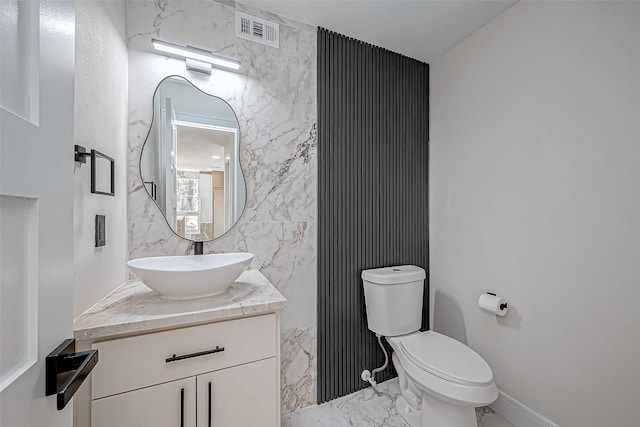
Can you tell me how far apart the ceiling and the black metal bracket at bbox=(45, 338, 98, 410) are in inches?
70.5

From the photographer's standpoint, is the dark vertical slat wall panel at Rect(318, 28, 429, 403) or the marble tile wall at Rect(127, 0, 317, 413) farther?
the dark vertical slat wall panel at Rect(318, 28, 429, 403)

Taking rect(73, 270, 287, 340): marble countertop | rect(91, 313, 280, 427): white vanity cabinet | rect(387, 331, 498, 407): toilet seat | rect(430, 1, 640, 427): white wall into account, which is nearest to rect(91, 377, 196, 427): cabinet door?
rect(91, 313, 280, 427): white vanity cabinet

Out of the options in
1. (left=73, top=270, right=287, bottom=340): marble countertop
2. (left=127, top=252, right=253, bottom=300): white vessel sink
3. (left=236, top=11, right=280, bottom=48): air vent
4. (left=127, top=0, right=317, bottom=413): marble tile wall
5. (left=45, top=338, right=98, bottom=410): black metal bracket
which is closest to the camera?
(left=45, top=338, right=98, bottom=410): black metal bracket

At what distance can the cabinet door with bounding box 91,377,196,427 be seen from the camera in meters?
0.87

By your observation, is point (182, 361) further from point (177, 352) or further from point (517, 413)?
point (517, 413)

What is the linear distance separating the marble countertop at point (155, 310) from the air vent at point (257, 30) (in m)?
1.40

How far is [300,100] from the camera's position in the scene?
173 cm

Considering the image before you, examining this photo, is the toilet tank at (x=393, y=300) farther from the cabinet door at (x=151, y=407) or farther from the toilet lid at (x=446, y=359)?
the cabinet door at (x=151, y=407)

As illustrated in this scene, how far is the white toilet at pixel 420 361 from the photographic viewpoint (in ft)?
4.18

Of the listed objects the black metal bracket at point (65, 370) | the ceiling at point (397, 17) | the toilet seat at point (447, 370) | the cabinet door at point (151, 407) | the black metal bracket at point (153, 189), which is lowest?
the toilet seat at point (447, 370)

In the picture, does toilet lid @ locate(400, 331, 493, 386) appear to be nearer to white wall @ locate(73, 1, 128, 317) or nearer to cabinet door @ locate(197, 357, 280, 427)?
cabinet door @ locate(197, 357, 280, 427)

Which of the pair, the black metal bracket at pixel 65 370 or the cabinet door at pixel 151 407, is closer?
the black metal bracket at pixel 65 370

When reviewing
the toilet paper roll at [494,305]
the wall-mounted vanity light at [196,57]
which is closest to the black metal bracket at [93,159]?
the wall-mounted vanity light at [196,57]

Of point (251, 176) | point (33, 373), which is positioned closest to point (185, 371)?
point (33, 373)
